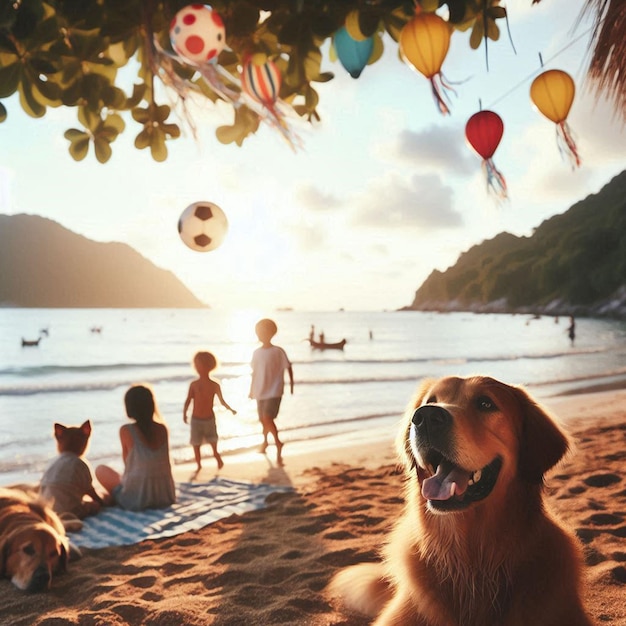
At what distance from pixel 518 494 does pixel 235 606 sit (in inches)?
74.3

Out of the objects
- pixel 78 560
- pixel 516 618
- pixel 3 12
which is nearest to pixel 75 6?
pixel 3 12

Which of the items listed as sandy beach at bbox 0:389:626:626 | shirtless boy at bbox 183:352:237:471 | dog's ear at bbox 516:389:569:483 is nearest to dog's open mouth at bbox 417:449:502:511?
dog's ear at bbox 516:389:569:483

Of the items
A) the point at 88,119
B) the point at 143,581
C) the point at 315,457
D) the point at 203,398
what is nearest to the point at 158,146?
the point at 88,119

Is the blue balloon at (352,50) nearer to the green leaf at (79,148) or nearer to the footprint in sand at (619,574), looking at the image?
the green leaf at (79,148)

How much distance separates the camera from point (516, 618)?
6.56ft

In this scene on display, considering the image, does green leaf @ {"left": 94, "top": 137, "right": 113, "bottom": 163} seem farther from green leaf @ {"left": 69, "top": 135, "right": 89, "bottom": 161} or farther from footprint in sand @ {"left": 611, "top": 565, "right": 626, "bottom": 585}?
footprint in sand @ {"left": 611, "top": 565, "right": 626, "bottom": 585}

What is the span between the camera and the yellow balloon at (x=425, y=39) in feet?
8.89

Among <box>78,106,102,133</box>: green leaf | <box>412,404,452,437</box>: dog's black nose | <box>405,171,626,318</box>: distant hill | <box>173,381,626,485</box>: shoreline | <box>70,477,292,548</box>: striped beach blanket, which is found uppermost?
<box>405,171,626,318</box>: distant hill

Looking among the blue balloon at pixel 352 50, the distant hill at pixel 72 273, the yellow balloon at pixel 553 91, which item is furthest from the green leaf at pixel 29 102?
the distant hill at pixel 72 273

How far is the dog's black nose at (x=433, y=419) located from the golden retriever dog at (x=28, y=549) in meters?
2.77

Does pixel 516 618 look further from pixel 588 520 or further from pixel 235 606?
pixel 588 520

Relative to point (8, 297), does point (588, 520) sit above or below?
below

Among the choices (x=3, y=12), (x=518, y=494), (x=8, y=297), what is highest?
(x=8, y=297)

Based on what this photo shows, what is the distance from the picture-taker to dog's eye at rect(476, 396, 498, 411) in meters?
2.15
